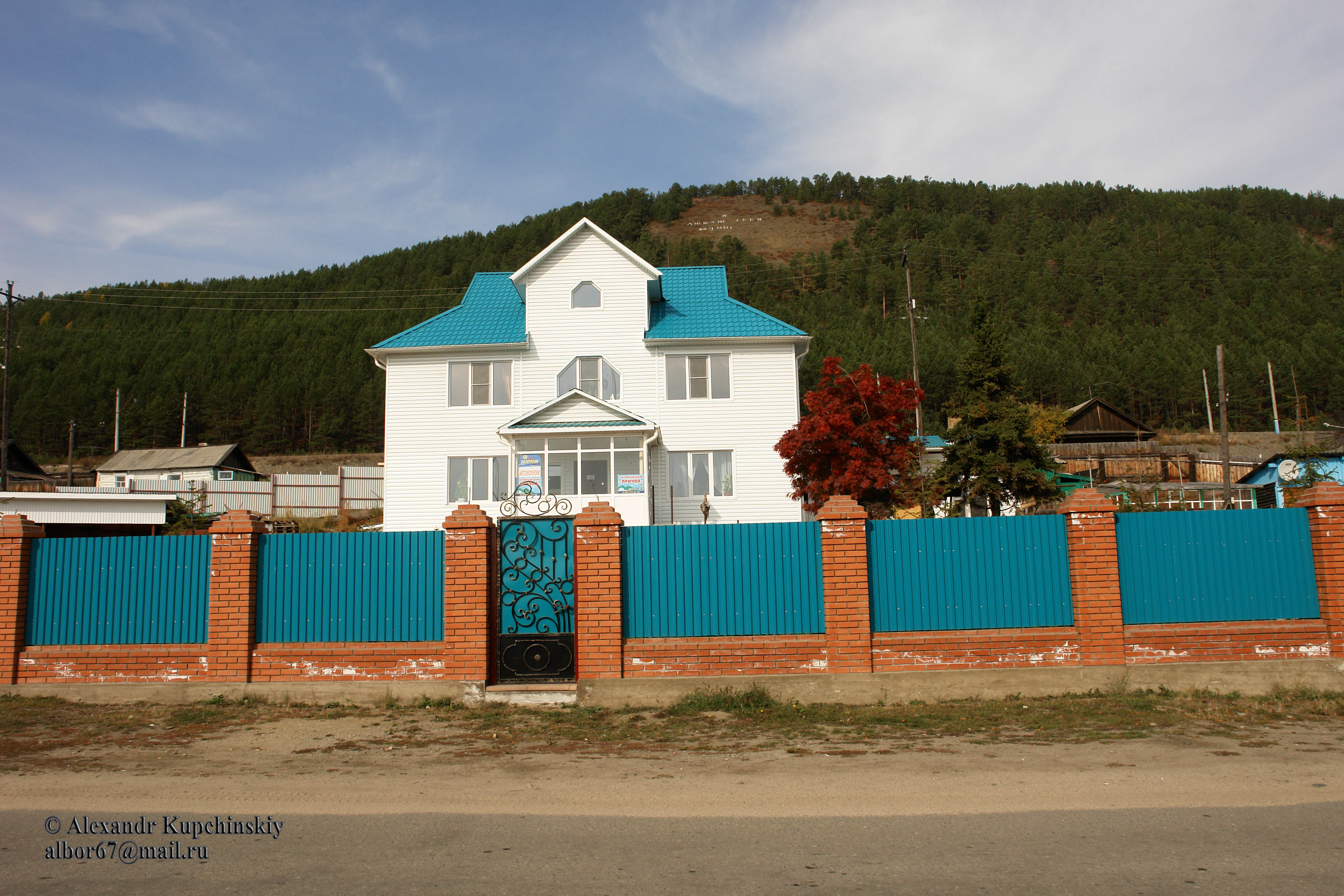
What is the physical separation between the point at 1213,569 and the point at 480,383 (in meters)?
21.3

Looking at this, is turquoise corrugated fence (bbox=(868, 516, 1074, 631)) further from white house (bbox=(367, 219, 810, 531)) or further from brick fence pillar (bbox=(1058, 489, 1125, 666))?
white house (bbox=(367, 219, 810, 531))

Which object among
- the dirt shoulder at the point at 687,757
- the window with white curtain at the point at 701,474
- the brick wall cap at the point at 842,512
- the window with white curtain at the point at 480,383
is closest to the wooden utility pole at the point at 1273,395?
the window with white curtain at the point at 701,474

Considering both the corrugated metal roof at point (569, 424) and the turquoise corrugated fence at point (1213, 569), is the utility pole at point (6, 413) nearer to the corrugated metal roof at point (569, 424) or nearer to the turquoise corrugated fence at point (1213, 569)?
the corrugated metal roof at point (569, 424)

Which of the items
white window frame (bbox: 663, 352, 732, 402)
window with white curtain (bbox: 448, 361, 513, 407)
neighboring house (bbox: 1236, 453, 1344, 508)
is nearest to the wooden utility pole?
neighboring house (bbox: 1236, 453, 1344, 508)

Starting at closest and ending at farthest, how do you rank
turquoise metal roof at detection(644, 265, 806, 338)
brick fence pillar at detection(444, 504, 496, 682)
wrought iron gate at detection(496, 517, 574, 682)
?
brick fence pillar at detection(444, 504, 496, 682) < wrought iron gate at detection(496, 517, 574, 682) < turquoise metal roof at detection(644, 265, 806, 338)

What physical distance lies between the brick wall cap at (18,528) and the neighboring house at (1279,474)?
2988cm

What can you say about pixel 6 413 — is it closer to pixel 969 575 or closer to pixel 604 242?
pixel 604 242

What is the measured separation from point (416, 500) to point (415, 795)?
794 inches

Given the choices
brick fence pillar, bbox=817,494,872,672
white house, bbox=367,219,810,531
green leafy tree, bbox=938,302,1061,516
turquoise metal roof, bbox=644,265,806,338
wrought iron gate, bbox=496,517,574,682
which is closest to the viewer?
brick fence pillar, bbox=817,494,872,672

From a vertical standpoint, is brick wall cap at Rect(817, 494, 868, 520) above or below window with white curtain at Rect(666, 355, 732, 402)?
below

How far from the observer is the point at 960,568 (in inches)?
390

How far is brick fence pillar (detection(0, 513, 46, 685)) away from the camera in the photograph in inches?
402

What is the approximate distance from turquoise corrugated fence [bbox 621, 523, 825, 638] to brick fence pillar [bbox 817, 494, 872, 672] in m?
0.14

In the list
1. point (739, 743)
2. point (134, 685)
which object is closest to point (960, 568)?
point (739, 743)
